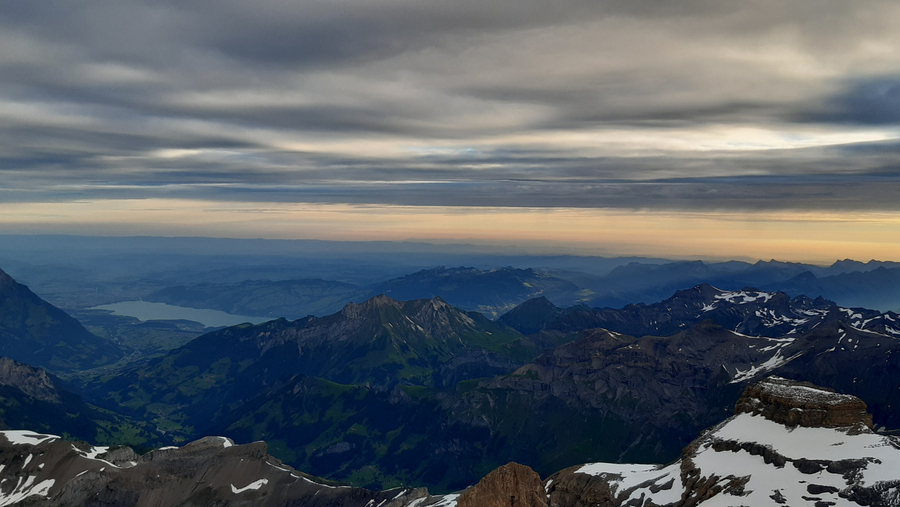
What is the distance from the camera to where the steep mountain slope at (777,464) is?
115 meters

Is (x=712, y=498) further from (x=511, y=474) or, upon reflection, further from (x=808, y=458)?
(x=511, y=474)

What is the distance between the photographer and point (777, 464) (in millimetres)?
126812

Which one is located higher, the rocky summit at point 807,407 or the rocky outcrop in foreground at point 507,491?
the rocky summit at point 807,407

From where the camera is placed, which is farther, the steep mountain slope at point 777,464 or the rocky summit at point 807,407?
the rocky summit at point 807,407

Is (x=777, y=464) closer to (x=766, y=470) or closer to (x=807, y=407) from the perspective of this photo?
(x=766, y=470)

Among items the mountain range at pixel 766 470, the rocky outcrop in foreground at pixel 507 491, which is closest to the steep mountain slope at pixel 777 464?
the mountain range at pixel 766 470

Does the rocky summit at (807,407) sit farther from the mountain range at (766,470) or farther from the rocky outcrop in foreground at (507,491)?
the rocky outcrop in foreground at (507,491)

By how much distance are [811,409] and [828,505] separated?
3100cm

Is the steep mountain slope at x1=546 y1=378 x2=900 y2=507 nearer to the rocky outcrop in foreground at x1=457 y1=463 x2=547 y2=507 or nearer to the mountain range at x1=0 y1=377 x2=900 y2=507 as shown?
the mountain range at x1=0 y1=377 x2=900 y2=507

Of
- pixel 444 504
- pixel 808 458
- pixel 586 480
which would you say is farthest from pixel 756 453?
pixel 444 504

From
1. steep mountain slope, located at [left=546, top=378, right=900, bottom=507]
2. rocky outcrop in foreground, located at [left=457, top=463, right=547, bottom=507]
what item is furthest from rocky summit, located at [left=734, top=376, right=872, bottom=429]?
rocky outcrop in foreground, located at [left=457, top=463, right=547, bottom=507]

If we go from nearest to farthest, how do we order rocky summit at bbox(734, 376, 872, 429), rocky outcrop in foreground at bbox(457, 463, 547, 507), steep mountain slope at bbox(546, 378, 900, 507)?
steep mountain slope at bbox(546, 378, 900, 507), rocky outcrop in foreground at bbox(457, 463, 547, 507), rocky summit at bbox(734, 376, 872, 429)

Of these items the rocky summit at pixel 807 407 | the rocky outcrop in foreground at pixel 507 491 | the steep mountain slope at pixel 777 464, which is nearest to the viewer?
the steep mountain slope at pixel 777 464

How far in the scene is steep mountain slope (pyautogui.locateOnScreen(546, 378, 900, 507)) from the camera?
11462 cm
